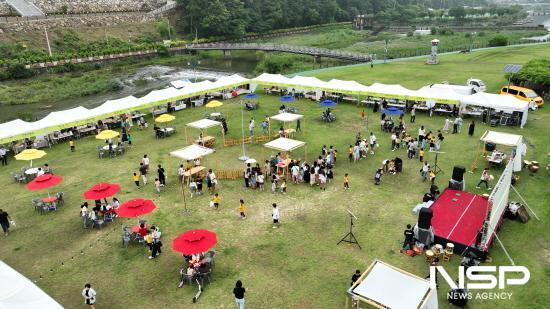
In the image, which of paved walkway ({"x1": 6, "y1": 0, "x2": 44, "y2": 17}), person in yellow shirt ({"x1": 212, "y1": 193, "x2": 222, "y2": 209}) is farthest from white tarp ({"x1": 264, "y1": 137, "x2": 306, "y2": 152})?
paved walkway ({"x1": 6, "y1": 0, "x2": 44, "y2": 17})

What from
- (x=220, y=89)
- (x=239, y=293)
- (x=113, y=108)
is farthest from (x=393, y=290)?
(x=220, y=89)

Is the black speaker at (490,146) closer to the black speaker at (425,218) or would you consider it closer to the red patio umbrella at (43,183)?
the black speaker at (425,218)

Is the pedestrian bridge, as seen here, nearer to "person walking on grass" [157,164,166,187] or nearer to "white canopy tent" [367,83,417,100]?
"white canopy tent" [367,83,417,100]

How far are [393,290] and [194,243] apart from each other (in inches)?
235

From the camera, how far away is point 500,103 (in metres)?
26.2

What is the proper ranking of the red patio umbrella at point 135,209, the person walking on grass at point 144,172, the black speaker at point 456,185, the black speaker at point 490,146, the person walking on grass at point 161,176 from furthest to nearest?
the black speaker at point 490,146, the person walking on grass at point 144,172, the person walking on grass at point 161,176, the black speaker at point 456,185, the red patio umbrella at point 135,209

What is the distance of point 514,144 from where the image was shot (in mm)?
18797

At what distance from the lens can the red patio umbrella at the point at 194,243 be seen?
12.2 m

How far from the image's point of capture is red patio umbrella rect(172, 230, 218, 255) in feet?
40.2

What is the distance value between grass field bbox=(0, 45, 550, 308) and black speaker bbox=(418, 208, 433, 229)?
1.27 m

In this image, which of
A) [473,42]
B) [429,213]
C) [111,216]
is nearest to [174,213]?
[111,216]

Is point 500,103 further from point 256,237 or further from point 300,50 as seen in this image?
point 300,50

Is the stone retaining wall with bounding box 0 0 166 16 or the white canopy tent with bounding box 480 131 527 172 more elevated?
the stone retaining wall with bounding box 0 0 166 16

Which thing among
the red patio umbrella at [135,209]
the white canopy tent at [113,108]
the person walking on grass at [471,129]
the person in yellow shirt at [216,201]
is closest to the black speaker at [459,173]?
the person walking on grass at [471,129]
